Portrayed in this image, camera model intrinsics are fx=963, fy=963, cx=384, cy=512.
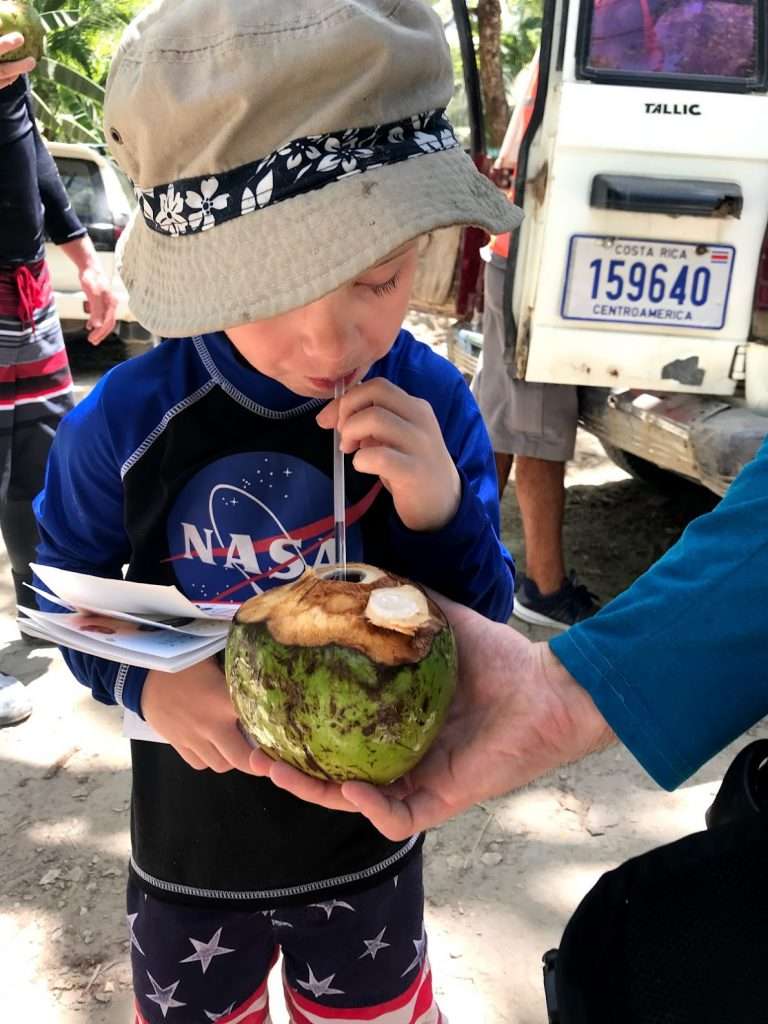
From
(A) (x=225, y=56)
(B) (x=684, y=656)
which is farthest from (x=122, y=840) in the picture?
(A) (x=225, y=56)

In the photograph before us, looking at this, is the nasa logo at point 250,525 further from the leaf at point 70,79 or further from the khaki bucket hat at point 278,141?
the leaf at point 70,79

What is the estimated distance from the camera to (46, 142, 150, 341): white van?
23.8 ft

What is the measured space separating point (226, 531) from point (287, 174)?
54cm

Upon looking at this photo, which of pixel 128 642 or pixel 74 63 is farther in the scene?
pixel 74 63

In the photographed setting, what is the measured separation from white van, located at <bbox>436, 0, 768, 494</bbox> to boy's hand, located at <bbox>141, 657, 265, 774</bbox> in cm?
227

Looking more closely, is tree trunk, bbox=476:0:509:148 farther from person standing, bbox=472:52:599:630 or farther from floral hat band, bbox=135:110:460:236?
floral hat band, bbox=135:110:460:236

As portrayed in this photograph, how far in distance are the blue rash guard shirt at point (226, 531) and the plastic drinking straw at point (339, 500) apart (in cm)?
7

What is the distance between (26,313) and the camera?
3.03 meters

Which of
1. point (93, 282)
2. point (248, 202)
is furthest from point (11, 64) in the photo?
point (248, 202)

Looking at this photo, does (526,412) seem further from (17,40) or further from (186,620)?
(186,620)

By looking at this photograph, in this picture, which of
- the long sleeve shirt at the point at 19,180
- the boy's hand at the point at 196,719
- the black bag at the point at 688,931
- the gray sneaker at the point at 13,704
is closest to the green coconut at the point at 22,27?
the long sleeve shirt at the point at 19,180

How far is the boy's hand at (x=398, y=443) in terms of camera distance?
1240mm

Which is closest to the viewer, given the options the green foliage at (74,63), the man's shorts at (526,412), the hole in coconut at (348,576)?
the hole in coconut at (348,576)

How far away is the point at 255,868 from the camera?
1.44 metres
